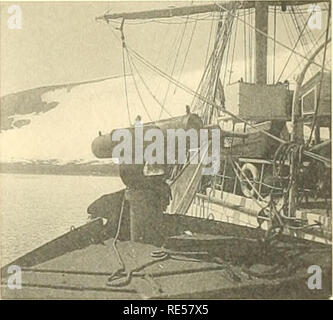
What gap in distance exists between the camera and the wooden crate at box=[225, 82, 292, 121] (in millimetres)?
2281

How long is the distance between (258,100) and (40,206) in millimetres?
1069

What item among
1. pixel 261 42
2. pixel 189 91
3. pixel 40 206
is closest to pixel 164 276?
pixel 40 206

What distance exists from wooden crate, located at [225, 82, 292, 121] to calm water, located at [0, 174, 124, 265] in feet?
2.11

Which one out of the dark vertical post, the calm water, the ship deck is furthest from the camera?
the dark vertical post

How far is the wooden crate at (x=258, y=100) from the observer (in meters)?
2.28

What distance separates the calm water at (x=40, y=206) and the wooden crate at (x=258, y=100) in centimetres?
64

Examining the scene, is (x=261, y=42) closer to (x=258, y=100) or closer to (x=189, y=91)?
(x=258, y=100)

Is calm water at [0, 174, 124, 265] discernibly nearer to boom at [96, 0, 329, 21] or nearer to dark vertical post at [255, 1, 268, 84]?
boom at [96, 0, 329, 21]

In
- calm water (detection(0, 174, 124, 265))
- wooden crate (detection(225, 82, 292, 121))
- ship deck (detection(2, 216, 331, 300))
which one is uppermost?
wooden crate (detection(225, 82, 292, 121))

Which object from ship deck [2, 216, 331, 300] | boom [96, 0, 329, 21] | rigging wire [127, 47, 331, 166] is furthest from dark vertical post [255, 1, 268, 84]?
ship deck [2, 216, 331, 300]

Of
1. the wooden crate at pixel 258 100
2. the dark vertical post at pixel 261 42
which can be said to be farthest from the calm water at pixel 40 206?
the dark vertical post at pixel 261 42

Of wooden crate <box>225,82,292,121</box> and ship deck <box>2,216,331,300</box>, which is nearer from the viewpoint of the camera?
ship deck <box>2,216,331,300</box>

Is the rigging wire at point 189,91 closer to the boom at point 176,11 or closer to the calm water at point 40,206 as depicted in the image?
the boom at point 176,11

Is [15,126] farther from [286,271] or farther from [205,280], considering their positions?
[286,271]
